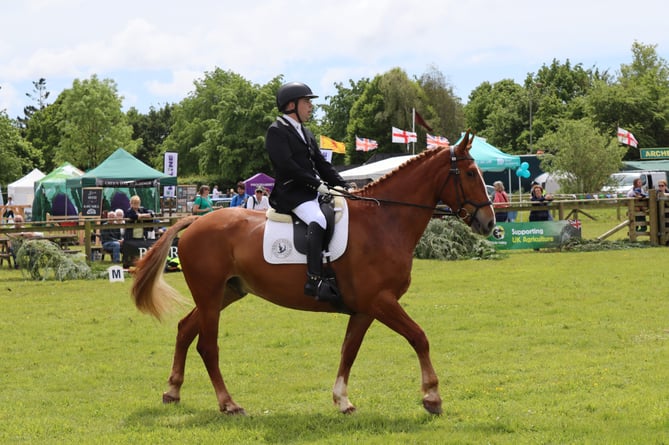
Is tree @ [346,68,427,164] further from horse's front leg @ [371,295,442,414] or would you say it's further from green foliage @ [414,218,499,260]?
horse's front leg @ [371,295,442,414]

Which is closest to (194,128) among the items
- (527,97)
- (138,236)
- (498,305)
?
(527,97)

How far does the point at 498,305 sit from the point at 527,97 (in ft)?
269

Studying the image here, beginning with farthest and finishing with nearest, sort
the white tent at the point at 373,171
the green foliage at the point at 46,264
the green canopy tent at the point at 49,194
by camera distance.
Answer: the white tent at the point at 373,171
the green canopy tent at the point at 49,194
the green foliage at the point at 46,264

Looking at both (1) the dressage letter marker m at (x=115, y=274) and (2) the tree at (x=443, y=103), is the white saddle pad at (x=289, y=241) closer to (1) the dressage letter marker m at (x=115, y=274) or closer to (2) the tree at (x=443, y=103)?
(1) the dressage letter marker m at (x=115, y=274)

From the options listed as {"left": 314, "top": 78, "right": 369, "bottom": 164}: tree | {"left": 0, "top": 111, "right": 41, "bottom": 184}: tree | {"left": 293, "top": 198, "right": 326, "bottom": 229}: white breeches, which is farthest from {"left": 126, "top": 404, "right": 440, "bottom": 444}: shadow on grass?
{"left": 314, "top": 78, "right": 369, "bottom": 164}: tree

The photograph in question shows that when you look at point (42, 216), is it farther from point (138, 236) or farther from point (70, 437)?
point (70, 437)

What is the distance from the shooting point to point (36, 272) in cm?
2030

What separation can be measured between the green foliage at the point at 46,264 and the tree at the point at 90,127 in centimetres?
5296

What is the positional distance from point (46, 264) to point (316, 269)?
1447 cm

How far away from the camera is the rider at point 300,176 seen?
7.66m

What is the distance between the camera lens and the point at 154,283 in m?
8.62

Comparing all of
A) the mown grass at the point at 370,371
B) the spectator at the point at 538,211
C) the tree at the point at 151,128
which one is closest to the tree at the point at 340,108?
the tree at the point at 151,128

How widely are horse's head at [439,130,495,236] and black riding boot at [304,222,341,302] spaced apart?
4.47ft

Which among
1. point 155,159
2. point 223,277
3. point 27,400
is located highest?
point 155,159
